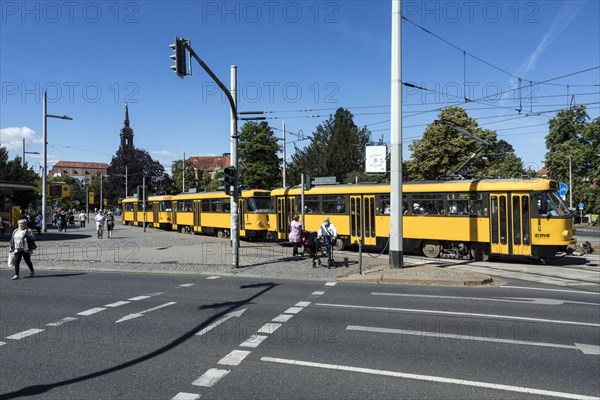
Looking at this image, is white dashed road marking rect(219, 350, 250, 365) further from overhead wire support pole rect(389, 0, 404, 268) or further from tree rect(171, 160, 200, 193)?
tree rect(171, 160, 200, 193)

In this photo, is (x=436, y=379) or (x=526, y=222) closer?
(x=436, y=379)

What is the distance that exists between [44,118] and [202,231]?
12.9 m

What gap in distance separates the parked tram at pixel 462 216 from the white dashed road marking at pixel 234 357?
12459 millimetres

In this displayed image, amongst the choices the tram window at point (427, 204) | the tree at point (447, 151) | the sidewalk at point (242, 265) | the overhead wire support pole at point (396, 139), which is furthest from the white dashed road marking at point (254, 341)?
the tree at point (447, 151)

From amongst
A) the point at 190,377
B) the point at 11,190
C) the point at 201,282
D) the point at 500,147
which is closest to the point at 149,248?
the point at 201,282

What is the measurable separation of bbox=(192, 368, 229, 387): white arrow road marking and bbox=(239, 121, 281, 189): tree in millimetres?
51256

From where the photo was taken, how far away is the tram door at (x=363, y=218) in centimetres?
1958

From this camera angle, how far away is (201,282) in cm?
1233

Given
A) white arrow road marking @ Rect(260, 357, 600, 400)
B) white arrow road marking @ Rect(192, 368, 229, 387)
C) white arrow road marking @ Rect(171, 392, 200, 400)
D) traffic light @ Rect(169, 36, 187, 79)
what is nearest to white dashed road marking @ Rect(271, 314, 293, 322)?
white arrow road marking @ Rect(260, 357, 600, 400)

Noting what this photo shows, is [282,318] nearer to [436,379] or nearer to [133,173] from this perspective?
[436,379]

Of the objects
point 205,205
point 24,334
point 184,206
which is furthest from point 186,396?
point 184,206

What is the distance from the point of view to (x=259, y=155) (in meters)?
57.7

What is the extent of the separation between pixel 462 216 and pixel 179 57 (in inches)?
431

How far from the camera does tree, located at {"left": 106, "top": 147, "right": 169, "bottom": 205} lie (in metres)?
92.3
